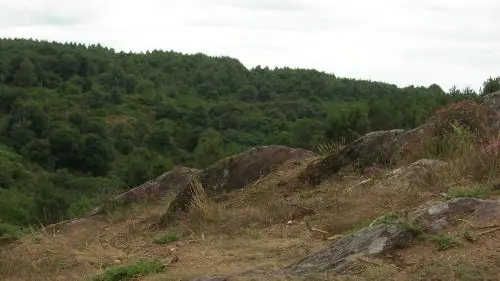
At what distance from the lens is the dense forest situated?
135 ft

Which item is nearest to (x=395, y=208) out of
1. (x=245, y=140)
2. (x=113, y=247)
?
(x=113, y=247)

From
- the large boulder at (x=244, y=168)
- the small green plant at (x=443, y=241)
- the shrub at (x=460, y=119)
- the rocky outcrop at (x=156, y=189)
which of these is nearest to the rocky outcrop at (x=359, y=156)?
the shrub at (x=460, y=119)

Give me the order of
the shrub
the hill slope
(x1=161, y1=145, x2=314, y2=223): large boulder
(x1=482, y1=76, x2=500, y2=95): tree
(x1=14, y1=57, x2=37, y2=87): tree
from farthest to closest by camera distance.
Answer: (x1=14, y1=57, x2=37, y2=87): tree → (x1=482, y1=76, x2=500, y2=95): tree → (x1=161, y1=145, x2=314, y2=223): large boulder → the shrub → the hill slope

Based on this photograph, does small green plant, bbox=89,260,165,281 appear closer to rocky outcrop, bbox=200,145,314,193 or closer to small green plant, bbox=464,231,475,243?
small green plant, bbox=464,231,475,243

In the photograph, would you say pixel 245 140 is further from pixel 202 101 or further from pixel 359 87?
pixel 359 87

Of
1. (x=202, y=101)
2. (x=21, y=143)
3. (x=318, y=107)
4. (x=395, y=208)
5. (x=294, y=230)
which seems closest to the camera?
(x=395, y=208)

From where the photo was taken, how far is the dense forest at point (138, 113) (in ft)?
135

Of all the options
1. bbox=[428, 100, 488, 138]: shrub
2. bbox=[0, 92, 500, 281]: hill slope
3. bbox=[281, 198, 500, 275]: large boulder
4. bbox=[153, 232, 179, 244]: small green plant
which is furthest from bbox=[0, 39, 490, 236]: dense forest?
bbox=[281, 198, 500, 275]: large boulder

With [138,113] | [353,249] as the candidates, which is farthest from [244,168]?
[138,113]

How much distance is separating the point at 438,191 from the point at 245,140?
56.7 m

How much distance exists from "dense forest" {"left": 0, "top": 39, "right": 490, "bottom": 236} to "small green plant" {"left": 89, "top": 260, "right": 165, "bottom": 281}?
24.6m

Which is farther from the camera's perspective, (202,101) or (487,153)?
(202,101)

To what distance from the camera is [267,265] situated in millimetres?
4805

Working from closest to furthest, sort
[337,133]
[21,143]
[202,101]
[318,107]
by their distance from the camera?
[337,133], [21,143], [318,107], [202,101]
